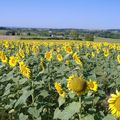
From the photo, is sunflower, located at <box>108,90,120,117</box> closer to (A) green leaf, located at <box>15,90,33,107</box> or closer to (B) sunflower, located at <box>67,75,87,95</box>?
(B) sunflower, located at <box>67,75,87,95</box>

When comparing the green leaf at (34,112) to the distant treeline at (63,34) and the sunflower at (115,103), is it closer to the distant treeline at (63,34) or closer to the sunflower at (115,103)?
the sunflower at (115,103)

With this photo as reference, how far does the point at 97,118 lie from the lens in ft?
13.4

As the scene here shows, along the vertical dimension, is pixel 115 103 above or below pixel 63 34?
above

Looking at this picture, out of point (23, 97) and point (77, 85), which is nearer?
point (77, 85)

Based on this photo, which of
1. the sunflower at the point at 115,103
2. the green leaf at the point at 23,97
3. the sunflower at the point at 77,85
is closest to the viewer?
the sunflower at the point at 115,103

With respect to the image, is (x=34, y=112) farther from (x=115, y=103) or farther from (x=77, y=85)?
(x=115, y=103)

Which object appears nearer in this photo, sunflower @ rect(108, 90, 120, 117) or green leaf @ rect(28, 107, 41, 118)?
sunflower @ rect(108, 90, 120, 117)

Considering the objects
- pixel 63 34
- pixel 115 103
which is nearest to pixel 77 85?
pixel 115 103

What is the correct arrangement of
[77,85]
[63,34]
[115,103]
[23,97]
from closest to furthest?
[115,103]
[77,85]
[23,97]
[63,34]

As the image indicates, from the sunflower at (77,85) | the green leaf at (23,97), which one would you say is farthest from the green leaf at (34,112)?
the sunflower at (77,85)

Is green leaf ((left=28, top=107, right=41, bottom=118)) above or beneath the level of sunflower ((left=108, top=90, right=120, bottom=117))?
beneath

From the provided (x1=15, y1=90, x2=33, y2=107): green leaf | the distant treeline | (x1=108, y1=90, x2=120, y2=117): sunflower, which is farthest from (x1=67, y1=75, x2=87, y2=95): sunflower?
the distant treeline

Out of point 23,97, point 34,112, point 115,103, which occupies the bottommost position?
point 34,112

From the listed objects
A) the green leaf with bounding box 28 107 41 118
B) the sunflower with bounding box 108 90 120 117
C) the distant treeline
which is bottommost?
the distant treeline
